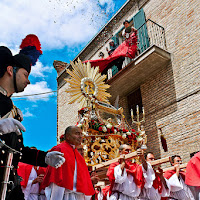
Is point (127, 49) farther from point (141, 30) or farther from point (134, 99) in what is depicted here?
point (134, 99)

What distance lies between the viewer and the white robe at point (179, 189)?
4.53 meters

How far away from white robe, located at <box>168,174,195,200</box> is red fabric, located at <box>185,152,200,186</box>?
1.00 feet

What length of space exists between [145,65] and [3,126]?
24.8 feet

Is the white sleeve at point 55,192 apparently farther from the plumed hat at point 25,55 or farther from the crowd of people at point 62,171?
the plumed hat at point 25,55

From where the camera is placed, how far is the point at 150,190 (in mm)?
4363

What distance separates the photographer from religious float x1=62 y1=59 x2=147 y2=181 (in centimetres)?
604

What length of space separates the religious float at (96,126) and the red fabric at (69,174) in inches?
93.6

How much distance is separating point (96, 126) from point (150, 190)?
2.33 meters

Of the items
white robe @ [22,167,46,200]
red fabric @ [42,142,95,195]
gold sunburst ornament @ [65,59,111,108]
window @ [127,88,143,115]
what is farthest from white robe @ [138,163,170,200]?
window @ [127,88,143,115]

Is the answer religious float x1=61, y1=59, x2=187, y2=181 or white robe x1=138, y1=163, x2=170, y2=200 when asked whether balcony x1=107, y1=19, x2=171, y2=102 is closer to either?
religious float x1=61, y1=59, x2=187, y2=181

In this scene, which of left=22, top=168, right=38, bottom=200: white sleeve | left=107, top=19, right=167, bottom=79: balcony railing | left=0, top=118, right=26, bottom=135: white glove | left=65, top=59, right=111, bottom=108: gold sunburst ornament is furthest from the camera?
left=107, top=19, right=167, bottom=79: balcony railing

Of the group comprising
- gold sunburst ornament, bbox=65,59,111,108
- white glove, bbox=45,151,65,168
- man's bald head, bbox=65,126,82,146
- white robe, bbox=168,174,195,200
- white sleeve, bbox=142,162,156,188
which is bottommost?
white robe, bbox=168,174,195,200

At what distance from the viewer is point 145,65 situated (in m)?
8.74

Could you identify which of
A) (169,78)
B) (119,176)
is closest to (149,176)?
(119,176)
